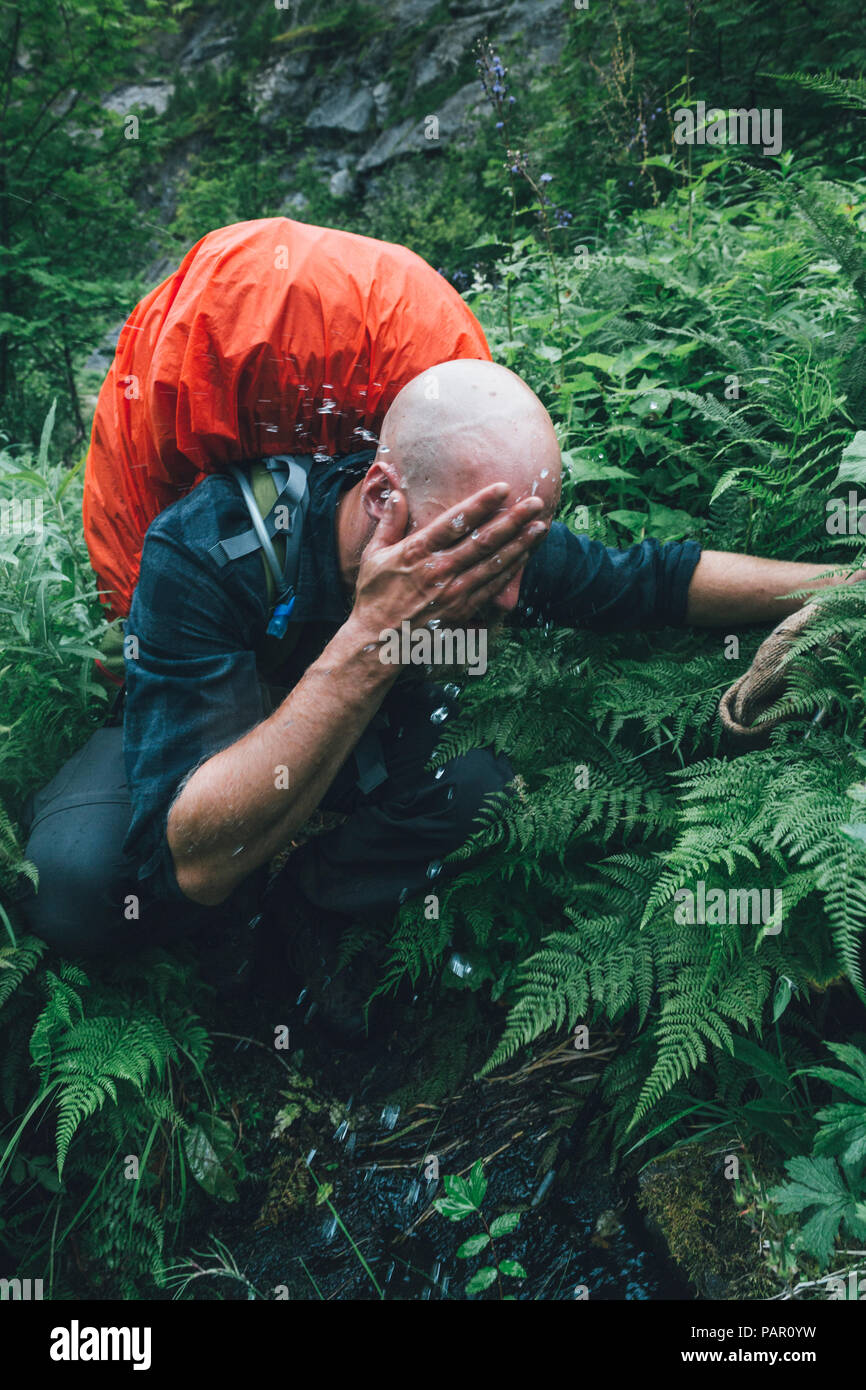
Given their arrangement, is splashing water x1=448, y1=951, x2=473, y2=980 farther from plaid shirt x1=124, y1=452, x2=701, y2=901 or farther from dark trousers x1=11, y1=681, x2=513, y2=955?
plaid shirt x1=124, y1=452, x2=701, y2=901

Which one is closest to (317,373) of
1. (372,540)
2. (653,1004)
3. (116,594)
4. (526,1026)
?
(372,540)

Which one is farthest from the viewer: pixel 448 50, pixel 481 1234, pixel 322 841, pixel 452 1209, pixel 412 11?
pixel 412 11

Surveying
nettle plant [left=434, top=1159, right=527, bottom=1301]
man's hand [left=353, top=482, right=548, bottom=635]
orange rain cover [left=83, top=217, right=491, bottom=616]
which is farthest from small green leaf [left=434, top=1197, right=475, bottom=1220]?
orange rain cover [left=83, top=217, right=491, bottom=616]

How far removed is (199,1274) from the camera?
236cm

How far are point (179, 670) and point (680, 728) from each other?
4.51 ft

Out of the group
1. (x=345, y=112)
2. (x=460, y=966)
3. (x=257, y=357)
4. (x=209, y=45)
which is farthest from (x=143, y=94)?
(x=460, y=966)

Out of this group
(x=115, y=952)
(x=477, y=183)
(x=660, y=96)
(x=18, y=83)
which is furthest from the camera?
(x=477, y=183)

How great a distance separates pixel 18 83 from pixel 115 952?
27.6 ft

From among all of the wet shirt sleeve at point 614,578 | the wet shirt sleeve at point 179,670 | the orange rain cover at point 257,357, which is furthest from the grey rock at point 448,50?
the wet shirt sleeve at point 179,670

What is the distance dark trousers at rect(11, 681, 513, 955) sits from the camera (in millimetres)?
2482

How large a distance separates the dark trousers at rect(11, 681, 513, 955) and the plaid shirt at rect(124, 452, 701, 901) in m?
0.15

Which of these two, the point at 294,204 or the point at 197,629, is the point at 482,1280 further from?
the point at 294,204

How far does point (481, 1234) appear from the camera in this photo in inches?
89.0
